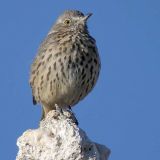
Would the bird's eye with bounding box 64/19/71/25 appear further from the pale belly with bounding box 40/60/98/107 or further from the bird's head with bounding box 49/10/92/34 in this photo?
the pale belly with bounding box 40/60/98/107

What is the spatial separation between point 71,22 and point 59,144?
4.97 metres

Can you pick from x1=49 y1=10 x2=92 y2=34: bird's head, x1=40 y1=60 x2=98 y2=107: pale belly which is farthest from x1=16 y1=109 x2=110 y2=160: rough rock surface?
x1=49 y1=10 x2=92 y2=34: bird's head

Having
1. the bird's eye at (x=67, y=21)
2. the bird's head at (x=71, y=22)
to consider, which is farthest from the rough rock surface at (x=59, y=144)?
the bird's eye at (x=67, y=21)

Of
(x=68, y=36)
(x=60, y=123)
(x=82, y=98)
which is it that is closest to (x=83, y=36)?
(x=68, y=36)

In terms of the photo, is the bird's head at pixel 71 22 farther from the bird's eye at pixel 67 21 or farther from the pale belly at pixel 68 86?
the pale belly at pixel 68 86

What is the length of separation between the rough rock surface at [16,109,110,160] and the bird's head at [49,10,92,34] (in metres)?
4.22

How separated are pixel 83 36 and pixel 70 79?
0.87m

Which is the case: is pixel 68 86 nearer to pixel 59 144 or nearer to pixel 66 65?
pixel 66 65

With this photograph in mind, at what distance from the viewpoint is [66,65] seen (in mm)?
10422

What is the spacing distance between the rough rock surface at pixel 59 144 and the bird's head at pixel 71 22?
4220mm

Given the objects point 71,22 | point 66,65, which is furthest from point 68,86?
point 71,22

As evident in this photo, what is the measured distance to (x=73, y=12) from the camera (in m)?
11.4

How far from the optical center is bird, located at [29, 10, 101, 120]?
1050 cm

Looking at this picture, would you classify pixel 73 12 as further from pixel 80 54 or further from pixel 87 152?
pixel 87 152
